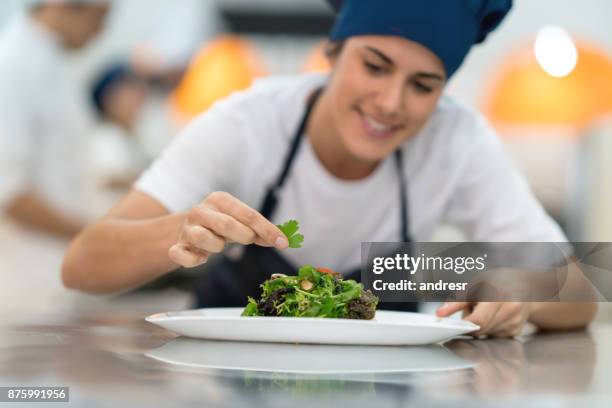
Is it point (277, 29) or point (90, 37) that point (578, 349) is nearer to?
point (90, 37)

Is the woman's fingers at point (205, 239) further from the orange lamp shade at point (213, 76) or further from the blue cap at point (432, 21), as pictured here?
the orange lamp shade at point (213, 76)

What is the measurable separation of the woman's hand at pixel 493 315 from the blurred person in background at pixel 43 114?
165 centimetres

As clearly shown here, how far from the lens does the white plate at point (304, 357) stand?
71cm

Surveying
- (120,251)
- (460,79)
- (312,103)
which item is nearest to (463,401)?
(120,251)

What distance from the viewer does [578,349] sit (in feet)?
3.20

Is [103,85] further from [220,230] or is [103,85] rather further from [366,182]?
[220,230]

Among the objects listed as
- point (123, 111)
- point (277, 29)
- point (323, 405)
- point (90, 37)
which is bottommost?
point (323, 405)

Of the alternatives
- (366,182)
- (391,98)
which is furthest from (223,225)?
(366,182)

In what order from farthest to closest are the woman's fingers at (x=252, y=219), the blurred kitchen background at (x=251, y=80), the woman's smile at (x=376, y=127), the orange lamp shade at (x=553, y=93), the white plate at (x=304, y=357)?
the orange lamp shade at (x=553, y=93) → the blurred kitchen background at (x=251, y=80) → the woman's smile at (x=376, y=127) → the woman's fingers at (x=252, y=219) → the white plate at (x=304, y=357)

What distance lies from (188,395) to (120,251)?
65cm

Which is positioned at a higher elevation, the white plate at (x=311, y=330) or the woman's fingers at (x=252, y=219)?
the woman's fingers at (x=252, y=219)

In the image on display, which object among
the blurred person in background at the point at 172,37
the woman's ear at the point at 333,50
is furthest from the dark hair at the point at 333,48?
the blurred person in background at the point at 172,37

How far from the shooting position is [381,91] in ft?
4.41

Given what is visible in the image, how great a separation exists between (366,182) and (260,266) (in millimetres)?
256
